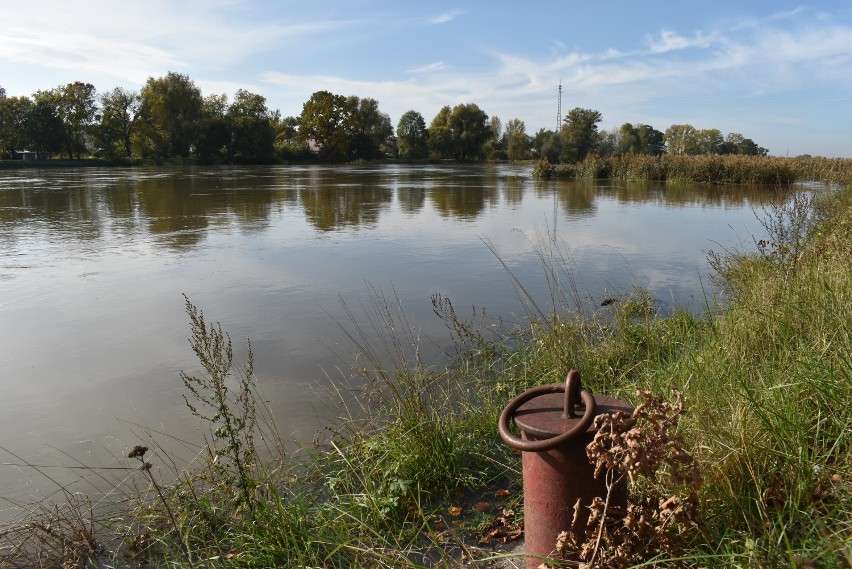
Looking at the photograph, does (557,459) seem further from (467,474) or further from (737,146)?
(737,146)

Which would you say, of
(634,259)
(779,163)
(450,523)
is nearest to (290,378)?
(450,523)

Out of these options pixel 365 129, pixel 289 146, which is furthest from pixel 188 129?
pixel 365 129

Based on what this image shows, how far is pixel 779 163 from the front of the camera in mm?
29453

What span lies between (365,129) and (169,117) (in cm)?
2468

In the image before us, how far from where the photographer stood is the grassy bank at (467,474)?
8.01ft

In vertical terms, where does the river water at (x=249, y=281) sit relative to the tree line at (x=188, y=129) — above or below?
below

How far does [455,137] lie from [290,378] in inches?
3385

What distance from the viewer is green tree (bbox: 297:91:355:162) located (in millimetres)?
74812

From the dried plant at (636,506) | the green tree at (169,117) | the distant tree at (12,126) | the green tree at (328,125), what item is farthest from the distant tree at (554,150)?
the dried plant at (636,506)

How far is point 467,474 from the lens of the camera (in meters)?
3.58

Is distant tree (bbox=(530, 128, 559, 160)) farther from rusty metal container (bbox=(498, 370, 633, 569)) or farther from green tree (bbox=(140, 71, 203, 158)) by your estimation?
rusty metal container (bbox=(498, 370, 633, 569))

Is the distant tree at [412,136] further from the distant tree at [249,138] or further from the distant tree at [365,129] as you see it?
the distant tree at [249,138]

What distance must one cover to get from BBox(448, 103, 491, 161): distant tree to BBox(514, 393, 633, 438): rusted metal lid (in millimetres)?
87354

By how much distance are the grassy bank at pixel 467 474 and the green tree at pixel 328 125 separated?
72.6 meters
